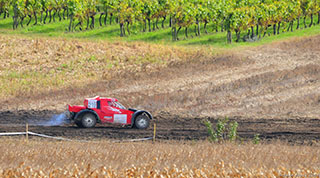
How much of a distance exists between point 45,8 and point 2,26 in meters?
6.27

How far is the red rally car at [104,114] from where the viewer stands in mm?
24000

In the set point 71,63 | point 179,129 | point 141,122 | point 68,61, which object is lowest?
point 179,129

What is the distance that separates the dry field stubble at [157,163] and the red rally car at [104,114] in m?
8.66

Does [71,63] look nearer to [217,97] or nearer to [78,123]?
[217,97]

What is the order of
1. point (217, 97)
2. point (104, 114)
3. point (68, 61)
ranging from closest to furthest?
point (104, 114) → point (217, 97) → point (68, 61)

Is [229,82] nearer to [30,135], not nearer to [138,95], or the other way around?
[138,95]

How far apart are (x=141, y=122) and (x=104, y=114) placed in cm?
185

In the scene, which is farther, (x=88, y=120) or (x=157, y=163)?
(x=88, y=120)

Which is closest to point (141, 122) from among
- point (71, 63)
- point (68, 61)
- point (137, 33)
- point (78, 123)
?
point (78, 123)

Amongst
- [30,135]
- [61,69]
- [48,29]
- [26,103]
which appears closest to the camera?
[30,135]

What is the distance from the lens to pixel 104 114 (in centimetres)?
2425

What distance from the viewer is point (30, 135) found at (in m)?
22.3

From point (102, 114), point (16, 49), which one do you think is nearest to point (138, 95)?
point (102, 114)

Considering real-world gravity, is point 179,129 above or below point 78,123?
below
